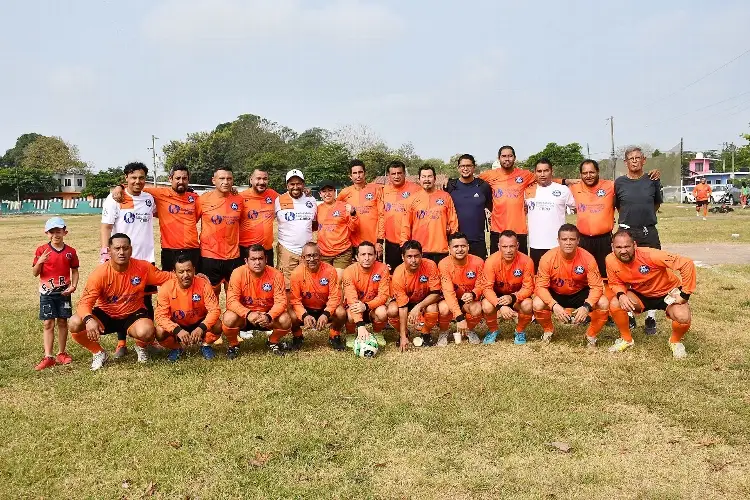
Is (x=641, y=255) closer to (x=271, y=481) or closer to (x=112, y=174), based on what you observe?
(x=271, y=481)

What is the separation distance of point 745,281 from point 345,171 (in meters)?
45.0

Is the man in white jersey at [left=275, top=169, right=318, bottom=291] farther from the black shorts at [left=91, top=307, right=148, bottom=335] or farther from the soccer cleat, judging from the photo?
the soccer cleat

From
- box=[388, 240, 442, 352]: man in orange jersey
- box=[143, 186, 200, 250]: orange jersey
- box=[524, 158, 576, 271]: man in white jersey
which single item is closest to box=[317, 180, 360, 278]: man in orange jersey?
box=[388, 240, 442, 352]: man in orange jersey

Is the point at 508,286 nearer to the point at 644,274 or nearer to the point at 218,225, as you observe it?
the point at 644,274

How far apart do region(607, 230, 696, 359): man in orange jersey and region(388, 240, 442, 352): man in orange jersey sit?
1.99 metres

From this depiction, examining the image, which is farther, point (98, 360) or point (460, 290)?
point (460, 290)

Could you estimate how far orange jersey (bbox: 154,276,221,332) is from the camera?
6410 millimetres

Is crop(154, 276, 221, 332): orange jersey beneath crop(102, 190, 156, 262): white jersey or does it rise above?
beneath

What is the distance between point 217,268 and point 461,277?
9.86ft

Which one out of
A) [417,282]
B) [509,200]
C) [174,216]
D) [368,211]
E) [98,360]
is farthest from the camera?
[368,211]

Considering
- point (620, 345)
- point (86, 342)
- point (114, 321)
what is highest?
point (114, 321)

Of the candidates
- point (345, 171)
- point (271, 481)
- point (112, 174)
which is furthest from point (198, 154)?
point (271, 481)

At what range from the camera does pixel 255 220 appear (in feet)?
24.7

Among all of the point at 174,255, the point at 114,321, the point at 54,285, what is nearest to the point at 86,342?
the point at 114,321
